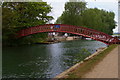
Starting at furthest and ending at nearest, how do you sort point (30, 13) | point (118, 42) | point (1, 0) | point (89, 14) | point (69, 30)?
point (89, 14), point (30, 13), point (1, 0), point (69, 30), point (118, 42)

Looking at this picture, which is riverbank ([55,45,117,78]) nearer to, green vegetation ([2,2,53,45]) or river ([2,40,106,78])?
river ([2,40,106,78])

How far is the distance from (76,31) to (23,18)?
1134 centimetres

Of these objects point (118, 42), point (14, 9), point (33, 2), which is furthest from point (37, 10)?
point (118, 42)

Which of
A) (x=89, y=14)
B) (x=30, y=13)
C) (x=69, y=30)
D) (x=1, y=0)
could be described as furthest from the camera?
(x=89, y=14)

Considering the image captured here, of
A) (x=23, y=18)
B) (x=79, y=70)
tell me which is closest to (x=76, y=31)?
(x=23, y=18)

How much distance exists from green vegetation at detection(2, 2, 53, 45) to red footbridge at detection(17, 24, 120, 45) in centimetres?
150

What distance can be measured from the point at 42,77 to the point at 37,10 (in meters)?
30.5

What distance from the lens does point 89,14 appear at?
63000mm

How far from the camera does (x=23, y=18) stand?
126ft

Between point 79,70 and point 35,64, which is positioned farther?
point 35,64

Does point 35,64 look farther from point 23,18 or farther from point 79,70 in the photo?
point 23,18

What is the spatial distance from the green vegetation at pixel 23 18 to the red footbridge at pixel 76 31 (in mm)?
1496

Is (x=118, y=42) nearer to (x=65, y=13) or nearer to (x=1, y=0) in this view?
(x=1, y=0)

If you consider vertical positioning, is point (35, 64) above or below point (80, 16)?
below
